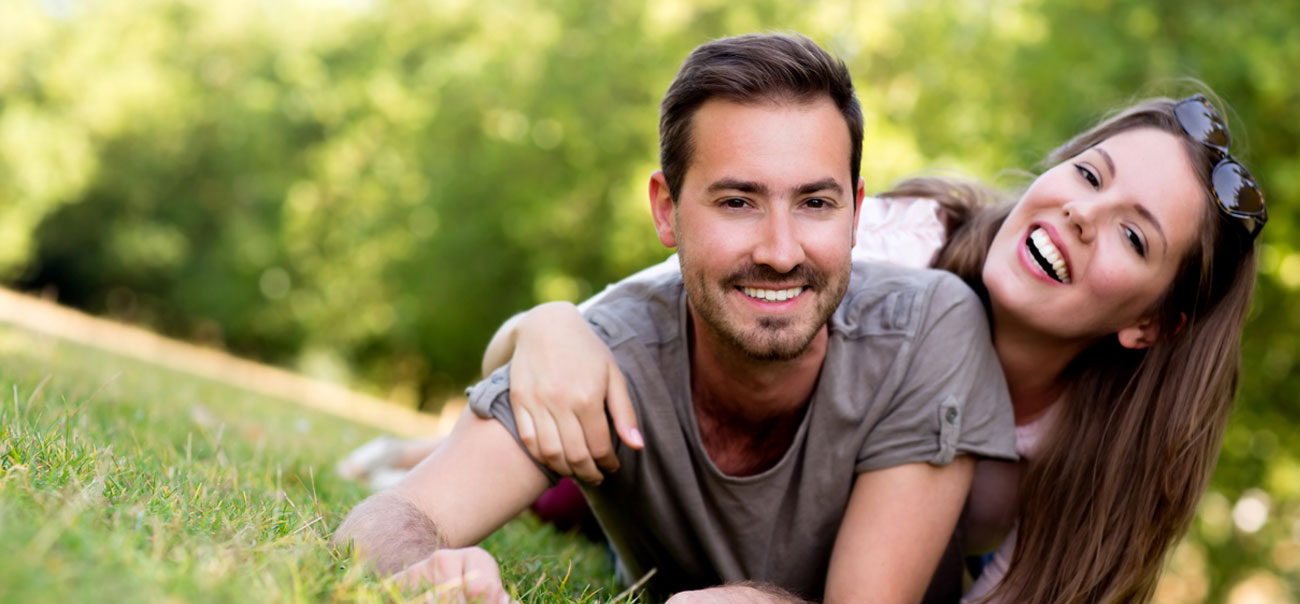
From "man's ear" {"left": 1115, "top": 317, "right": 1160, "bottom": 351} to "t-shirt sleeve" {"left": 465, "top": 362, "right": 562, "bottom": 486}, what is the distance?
1918 millimetres

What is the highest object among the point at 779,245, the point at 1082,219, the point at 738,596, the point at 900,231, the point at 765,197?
the point at 765,197

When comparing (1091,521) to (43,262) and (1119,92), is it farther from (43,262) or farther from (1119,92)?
(43,262)

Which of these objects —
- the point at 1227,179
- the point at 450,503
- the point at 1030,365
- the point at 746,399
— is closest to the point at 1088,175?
the point at 1227,179

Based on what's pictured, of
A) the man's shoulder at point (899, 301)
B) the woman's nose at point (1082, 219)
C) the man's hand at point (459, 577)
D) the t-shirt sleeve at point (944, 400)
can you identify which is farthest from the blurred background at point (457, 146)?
the man's hand at point (459, 577)

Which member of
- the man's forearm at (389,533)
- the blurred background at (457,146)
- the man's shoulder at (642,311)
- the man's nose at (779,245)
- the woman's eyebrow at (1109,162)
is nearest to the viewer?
the man's forearm at (389,533)

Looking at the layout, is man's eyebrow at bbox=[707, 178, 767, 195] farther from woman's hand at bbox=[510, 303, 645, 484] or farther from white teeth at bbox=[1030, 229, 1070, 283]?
white teeth at bbox=[1030, 229, 1070, 283]

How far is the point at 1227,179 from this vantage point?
11.7ft

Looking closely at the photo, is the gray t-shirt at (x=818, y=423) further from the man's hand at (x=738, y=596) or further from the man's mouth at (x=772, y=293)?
the man's hand at (x=738, y=596)

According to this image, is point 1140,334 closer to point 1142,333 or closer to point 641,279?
point 1142,333

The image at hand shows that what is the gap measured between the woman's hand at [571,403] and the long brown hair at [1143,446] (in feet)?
4.54

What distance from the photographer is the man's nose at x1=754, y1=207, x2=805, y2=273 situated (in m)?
3.00

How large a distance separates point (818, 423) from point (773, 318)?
1.23ft

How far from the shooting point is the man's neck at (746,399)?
3.29 metres

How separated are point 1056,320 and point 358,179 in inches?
1160
